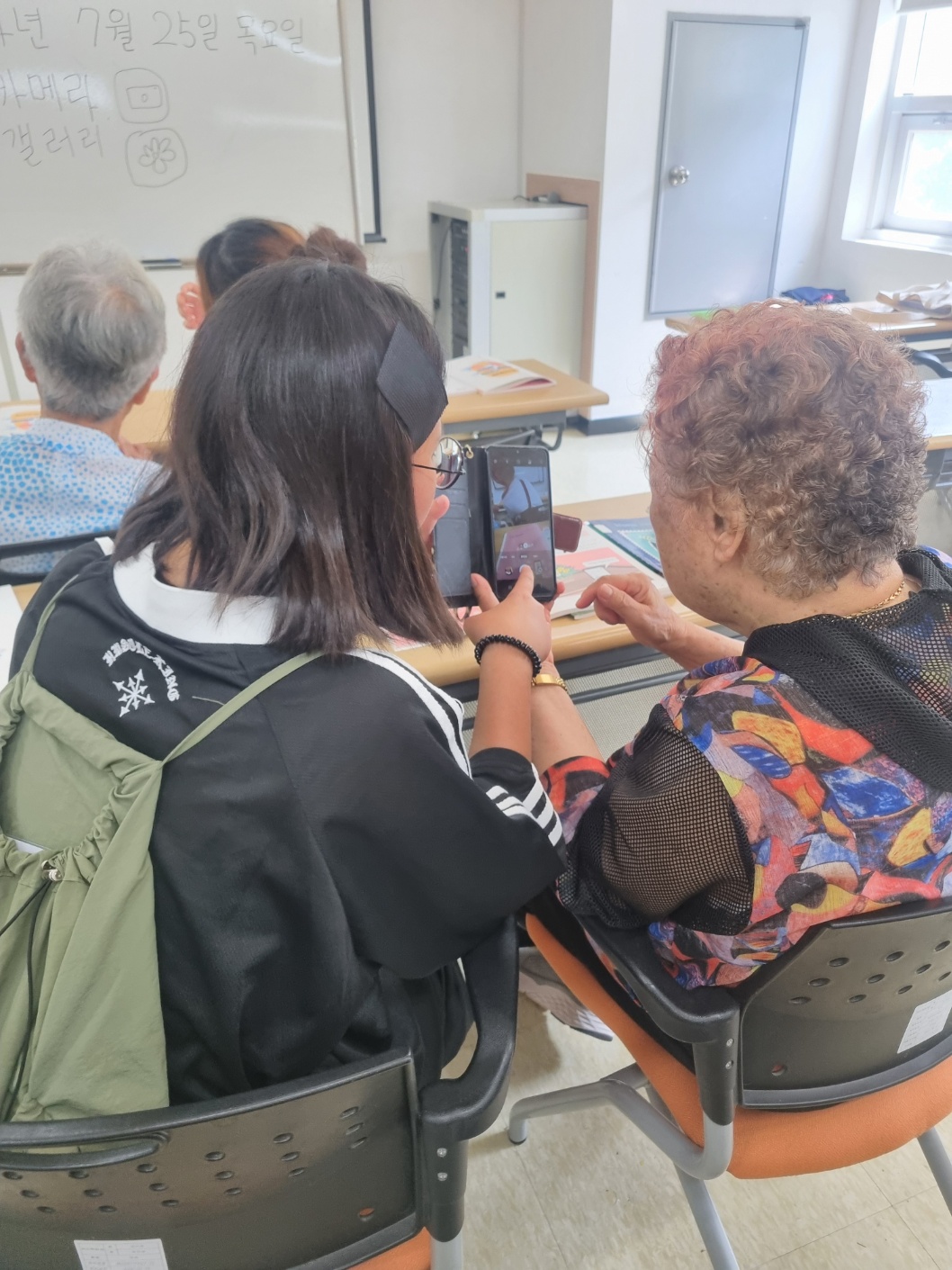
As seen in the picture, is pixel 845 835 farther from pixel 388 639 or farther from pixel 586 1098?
pixel 586 1098

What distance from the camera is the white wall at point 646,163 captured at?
4.01m

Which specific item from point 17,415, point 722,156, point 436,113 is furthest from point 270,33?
point 17,415

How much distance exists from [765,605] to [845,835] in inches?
9.9

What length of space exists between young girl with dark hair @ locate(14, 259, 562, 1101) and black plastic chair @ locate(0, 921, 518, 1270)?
96 millimetres

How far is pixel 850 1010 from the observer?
756mm

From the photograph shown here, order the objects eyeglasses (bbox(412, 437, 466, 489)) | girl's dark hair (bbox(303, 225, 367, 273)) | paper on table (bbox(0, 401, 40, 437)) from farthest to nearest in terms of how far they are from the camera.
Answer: paper on table (bbox(0, 401, 40, 437))
girl's dark hair (bbox(303, 225, 367, 273))
eyeglasses (bbox(412, 437, 466, 489))

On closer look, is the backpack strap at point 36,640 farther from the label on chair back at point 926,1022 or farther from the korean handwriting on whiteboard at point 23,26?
the korean handwriting on whiteboard at point 23,26

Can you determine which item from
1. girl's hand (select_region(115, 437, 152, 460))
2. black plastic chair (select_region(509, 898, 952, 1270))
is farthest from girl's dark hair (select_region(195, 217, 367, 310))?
black plastic chair (select_region(509, 898, 952, 1270))

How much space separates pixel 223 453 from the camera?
66 centimetres

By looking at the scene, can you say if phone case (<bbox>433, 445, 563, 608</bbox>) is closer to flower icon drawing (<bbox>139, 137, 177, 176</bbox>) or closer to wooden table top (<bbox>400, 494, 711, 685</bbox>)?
wooden table top (<bbox>400, 494, 711, 685</bbox>)

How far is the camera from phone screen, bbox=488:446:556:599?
47.4 inches

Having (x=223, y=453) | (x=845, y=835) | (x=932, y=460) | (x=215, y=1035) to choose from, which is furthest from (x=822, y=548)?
(x=932, y=460)

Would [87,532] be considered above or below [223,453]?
below

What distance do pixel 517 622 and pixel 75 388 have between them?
1.01m
